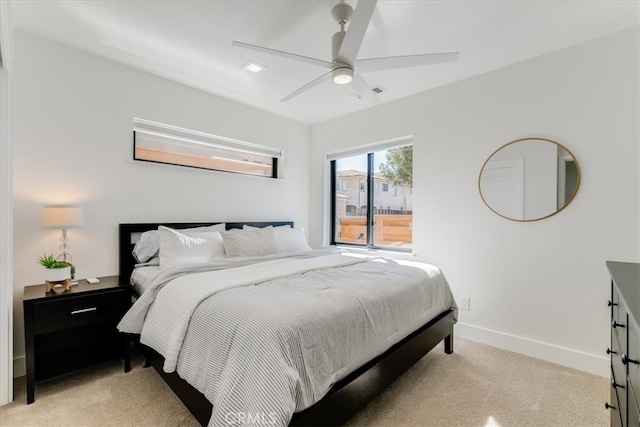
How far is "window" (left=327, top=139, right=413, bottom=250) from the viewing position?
374cm

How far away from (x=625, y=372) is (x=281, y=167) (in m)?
3.80

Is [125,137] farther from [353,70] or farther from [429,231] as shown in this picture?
[429,231]

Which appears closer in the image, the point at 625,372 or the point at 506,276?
the point at 625,372

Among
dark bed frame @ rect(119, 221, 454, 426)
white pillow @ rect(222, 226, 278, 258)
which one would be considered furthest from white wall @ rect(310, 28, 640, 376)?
white pillow @ rect(222, 226, 278, 258)

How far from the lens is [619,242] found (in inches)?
89.0

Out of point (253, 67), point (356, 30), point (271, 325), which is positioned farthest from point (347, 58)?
point (271, 325)

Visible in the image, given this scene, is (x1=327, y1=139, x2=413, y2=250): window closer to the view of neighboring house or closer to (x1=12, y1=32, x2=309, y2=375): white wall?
the view of neighboring house

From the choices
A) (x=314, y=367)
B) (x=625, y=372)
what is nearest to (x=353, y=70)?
(x=314, y=367)

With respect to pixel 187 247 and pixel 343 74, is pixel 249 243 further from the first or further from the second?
pixel 343 74

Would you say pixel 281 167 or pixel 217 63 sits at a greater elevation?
pixel 217 63

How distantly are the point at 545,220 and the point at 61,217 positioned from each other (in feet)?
13.0

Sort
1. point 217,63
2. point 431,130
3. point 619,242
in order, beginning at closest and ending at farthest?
point 619,242 → point 217,63 → point 431,130

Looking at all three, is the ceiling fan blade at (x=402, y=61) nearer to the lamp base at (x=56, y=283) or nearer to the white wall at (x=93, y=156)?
the white wall at (x=93, y=156)

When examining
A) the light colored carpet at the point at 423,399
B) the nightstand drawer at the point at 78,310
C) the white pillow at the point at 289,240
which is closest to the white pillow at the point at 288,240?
the white pillow at the point at 289,240
